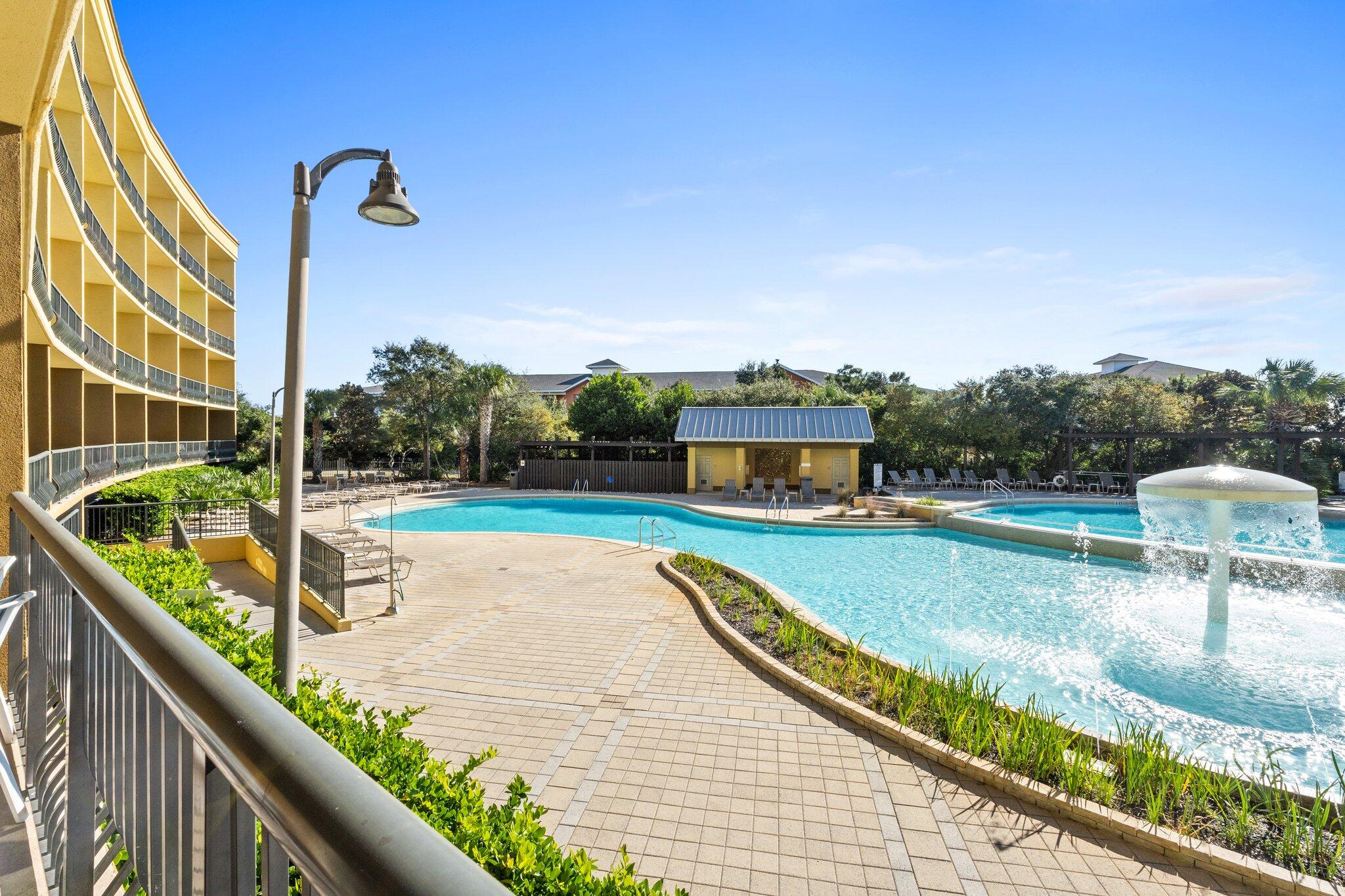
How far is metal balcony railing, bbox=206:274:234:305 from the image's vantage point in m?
23.0

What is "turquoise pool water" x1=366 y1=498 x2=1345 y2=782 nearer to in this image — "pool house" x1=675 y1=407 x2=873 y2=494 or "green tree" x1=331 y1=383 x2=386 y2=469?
"pool house" x1=675 y1=407 x2=873 y2=494

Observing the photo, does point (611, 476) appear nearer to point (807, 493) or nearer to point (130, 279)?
point (807, 493)

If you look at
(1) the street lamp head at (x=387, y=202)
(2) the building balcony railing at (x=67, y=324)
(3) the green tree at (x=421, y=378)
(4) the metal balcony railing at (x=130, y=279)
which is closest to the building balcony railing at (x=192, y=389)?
(4) the metal balcony railing at (x=130, y=279)

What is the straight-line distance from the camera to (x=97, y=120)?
500 inches

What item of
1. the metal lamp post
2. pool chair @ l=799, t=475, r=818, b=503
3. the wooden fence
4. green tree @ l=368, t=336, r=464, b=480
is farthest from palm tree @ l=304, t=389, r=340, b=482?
the metal lamp post

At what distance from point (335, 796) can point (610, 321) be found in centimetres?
6121

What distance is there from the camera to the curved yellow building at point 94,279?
193 inches

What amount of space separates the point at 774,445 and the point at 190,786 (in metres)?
25.5

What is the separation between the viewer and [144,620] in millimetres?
1101

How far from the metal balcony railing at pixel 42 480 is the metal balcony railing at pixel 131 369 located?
747 centimetres

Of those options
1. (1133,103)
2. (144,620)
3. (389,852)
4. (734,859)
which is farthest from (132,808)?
(1133,103)

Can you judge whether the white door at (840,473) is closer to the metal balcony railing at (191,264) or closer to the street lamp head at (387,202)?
the street lamp head at (387,202)

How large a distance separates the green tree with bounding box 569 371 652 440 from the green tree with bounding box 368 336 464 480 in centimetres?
690

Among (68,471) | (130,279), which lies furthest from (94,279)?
(68,471)
